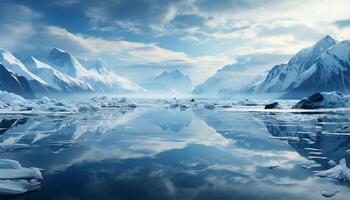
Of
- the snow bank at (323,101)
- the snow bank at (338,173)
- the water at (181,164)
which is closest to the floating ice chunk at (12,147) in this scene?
the water at (181,164)

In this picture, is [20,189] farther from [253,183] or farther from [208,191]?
[253,183]

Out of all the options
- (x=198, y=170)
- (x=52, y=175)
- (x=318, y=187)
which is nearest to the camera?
(x=318, y=187)

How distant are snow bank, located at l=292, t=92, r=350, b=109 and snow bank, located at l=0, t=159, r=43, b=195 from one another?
56.6m

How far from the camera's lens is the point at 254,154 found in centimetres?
1764

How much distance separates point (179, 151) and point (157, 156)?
174 cm

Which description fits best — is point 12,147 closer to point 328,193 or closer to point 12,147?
point 12,147

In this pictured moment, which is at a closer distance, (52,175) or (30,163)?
(52,175)

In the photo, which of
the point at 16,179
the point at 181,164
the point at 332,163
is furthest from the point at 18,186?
the point at 332,163

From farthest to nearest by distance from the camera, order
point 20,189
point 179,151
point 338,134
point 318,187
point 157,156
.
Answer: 1. point 338,134
2. point 179,151
3. point 157,156
4. point 318,187
5. point 20,189

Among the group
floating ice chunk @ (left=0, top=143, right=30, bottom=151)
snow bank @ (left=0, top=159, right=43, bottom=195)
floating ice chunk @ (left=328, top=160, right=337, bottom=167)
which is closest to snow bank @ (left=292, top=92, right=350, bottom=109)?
floating ice chunk @ (left=328, top=160, right=337, bottom=167)

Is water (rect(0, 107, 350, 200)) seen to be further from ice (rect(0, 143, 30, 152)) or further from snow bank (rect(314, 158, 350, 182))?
ice (rect(0, 143, 30, 152))

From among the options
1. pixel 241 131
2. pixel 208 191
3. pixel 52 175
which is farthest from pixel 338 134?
pixel 52 175

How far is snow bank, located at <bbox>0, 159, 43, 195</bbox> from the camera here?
1038cm

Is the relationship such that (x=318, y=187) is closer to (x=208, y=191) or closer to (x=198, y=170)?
(x=208, y=191)
